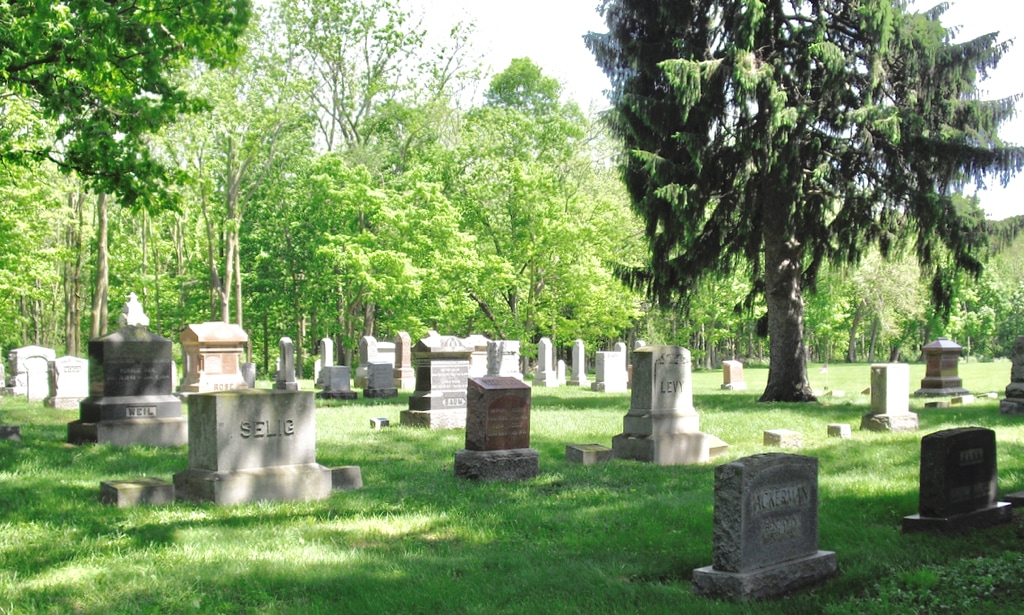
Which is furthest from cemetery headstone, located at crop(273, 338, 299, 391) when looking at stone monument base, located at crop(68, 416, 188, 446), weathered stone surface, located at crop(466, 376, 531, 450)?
weathered stone surface, located at crop(466, 376, 531, 450)

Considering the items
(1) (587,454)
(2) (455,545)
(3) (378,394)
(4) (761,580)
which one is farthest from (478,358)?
(4) (761,580)

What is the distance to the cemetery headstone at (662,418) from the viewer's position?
11922mm

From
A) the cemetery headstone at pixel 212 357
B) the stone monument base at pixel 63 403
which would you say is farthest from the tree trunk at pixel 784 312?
the stone monument base at pixel 63 403

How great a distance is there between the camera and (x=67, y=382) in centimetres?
2011

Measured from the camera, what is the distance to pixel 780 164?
1883cm

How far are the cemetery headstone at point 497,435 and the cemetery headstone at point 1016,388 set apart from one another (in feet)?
37.6

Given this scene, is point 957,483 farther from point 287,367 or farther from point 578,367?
point 578,367

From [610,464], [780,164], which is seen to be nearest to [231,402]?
[610,464]

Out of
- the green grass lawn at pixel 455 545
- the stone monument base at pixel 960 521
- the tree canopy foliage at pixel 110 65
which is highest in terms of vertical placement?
the tree canopy foliage at pixel 110 65

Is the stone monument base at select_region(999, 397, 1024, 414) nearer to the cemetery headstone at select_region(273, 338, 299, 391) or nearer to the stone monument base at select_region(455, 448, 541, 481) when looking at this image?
the stone monument base at select_region(455, 448, 541, 481)

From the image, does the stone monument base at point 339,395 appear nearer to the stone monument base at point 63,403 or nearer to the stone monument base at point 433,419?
the stone monument base at point 63,403

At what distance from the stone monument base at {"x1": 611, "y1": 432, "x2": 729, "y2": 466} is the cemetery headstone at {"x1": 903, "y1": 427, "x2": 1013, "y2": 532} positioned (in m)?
4.51

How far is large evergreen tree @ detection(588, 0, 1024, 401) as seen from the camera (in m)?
18.8

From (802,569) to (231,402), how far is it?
5.50 metres
